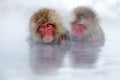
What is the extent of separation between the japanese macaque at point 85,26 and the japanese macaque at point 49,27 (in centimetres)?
11

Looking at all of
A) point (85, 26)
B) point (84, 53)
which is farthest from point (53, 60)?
point (85, 26)

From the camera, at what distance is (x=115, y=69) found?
4.24 feet

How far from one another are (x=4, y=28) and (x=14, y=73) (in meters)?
1.45

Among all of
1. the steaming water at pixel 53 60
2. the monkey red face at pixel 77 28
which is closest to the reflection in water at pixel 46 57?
the steaming water at pixel 53 60

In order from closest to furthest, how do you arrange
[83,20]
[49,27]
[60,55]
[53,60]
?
[53,60]
[60,55]
[49,27]
[83,20]

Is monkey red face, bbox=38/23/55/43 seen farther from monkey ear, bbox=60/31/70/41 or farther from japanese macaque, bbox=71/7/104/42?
japanese macaque, bbox=71/7/104/42

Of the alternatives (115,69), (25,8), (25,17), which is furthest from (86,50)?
(25,8)

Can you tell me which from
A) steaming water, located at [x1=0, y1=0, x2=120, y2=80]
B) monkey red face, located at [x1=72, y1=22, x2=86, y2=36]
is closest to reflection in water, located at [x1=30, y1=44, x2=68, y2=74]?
steaming water, located at [x1=0, y1=0, x2=120, y2=80]

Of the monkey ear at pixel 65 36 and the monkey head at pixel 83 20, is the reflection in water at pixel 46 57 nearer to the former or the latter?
the monkey ear at pixel 65 36

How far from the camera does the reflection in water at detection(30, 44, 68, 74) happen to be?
1.28m

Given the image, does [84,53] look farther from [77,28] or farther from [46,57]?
[77,28]

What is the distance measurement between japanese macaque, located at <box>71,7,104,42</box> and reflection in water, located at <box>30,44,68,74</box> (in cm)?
20

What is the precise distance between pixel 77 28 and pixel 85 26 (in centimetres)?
4

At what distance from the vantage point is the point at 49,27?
1874 millimetres
